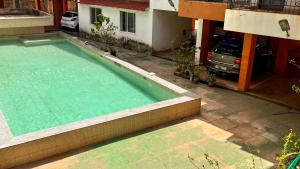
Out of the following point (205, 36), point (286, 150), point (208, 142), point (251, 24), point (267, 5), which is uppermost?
point (267, 5)

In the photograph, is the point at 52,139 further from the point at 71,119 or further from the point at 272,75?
the point at 272,75

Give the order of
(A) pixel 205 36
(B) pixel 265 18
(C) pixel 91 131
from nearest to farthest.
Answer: (C) pixel 91 131, (B) pixel 265 18, (A) pixel 205 36

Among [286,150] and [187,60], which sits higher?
[286,150]

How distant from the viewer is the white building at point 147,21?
63.8 feet

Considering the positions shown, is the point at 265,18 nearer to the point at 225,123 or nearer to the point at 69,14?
the point at 225,123

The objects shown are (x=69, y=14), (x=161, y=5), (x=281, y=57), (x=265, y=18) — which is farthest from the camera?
(x=69, y=14)

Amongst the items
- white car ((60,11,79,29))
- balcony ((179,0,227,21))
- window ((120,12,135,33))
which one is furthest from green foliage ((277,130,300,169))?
white car ((60,11,79,29))

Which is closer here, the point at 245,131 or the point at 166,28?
the point at 245,131

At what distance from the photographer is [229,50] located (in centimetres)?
1460

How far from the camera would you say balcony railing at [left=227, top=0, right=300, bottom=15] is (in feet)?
41.5

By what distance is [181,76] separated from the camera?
1530 cm

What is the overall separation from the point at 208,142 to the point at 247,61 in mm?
5371

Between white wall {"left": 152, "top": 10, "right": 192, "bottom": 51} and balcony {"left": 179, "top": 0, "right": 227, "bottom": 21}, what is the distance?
13.3 ft

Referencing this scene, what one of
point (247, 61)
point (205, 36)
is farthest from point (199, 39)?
point (247, 61)
